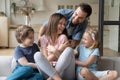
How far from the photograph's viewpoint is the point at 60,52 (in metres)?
2.01

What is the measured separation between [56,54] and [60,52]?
0.12 feet

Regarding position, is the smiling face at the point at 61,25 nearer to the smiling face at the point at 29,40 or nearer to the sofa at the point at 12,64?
the smiling face at the point at 29,40

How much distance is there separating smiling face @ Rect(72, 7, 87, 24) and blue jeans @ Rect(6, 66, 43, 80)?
1.98 ft

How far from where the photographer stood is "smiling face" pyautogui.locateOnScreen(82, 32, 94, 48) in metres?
2.09

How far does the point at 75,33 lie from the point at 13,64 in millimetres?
611

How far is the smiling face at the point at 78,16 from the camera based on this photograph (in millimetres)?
2127

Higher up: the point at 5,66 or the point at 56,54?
the point at 56,54

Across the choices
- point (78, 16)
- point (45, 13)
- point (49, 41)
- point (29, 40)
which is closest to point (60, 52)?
point (49, 41)

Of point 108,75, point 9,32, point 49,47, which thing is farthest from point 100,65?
point 9,32

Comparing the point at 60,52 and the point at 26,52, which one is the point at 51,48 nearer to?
the point at 60,52

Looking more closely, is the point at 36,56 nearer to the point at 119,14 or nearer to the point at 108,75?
the point at 108,75

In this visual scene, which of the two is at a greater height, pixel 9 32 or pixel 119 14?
pixel 119 14

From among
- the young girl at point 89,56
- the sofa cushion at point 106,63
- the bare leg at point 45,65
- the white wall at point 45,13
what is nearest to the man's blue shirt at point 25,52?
the bare leg at point 45,65

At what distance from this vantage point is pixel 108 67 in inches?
87.1
